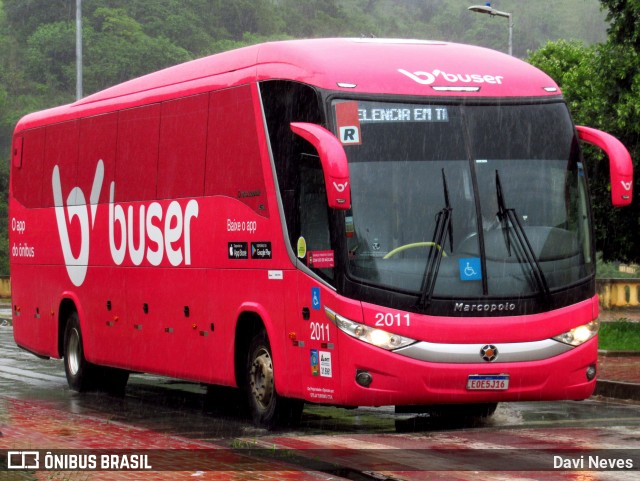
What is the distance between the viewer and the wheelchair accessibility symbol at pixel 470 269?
1216 cm

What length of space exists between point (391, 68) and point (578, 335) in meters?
2.92

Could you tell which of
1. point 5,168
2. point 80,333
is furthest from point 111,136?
point 5,168

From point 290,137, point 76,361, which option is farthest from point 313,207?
point 76,361

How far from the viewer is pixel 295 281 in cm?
1291

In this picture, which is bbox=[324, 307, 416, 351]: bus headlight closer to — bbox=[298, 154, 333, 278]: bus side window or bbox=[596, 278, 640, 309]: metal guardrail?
bbox=[298, 154, 333, 278]: bus side window

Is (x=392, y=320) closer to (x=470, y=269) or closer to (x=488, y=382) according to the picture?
(x=470, y=269)

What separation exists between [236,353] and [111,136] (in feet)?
14.9

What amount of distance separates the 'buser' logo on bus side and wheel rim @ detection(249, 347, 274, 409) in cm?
187

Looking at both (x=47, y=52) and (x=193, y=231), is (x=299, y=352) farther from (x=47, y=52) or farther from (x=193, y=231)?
(x=47, y=52)

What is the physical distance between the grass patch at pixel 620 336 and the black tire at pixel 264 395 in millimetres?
9331

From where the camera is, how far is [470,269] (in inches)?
479

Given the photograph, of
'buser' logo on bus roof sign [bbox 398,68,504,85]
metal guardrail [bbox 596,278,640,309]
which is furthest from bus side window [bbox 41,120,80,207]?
metal guardrail [bbox 596,278,640,309]

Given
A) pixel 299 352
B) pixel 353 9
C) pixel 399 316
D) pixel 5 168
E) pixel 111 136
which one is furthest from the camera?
pixel 353 9

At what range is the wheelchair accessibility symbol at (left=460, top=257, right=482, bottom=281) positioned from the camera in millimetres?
12164
